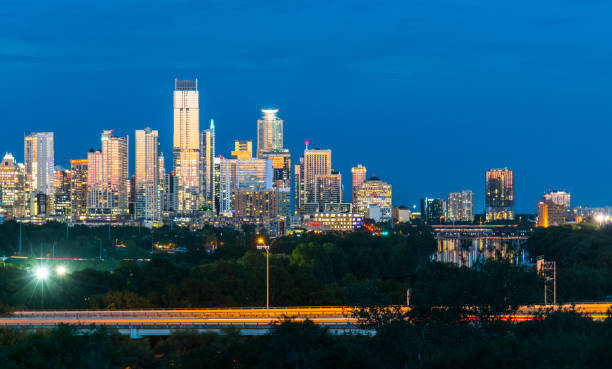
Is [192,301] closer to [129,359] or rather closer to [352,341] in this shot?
[129,359]

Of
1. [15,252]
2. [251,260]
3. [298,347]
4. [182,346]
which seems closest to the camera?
[298,347]

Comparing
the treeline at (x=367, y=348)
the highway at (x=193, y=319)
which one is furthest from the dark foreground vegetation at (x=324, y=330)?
the highway at (x=193, y=319)

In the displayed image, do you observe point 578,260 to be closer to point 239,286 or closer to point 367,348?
point 239,286

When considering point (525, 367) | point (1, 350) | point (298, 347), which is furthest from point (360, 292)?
point (1, 350)

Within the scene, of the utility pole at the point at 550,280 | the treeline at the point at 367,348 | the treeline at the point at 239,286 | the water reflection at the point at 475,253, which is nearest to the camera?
the treeline at the point at 367,348

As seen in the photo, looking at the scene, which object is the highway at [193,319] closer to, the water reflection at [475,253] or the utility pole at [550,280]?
the utility pole at [550,280]

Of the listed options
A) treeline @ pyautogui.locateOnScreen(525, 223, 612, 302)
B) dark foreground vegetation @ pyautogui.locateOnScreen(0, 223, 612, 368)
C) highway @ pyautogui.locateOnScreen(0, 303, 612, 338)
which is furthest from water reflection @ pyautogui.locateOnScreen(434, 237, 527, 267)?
highway @ pyautogui.locateOnScreen(0, 303, 612, 338)
